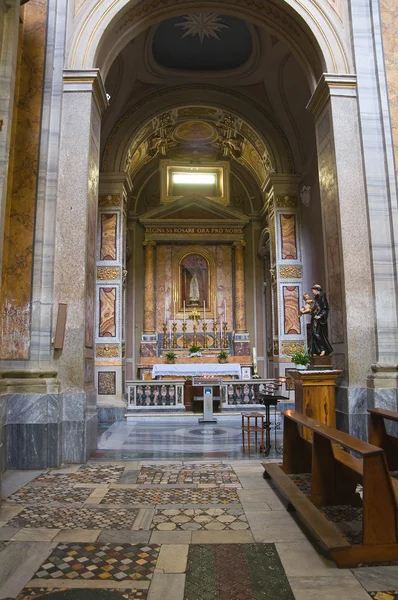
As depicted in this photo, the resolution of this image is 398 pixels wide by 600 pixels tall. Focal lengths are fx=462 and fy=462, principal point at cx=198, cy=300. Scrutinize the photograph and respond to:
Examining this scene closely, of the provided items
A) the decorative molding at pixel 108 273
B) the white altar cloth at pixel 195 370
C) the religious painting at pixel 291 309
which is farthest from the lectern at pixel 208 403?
the decorative molding at pixel 108 273

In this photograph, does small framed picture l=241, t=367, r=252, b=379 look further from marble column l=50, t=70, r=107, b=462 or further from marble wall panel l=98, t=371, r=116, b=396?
marble column l=50, t=70, r=107, b=462

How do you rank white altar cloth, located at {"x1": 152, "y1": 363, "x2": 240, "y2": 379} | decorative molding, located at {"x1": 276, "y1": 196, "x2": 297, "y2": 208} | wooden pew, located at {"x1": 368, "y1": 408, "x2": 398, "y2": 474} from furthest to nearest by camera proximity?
1. decorative molding, located at {"x1": 276, "y1": 196, "x2": 297, "y2": 208}
2. white altar cloth, located at {"x1": 152, "y1": 363, "x2": 240, "y2": 379}
3. wooden pew, located at {"x1": 368, "y1": 408, "x2": 398, "y2": 474}

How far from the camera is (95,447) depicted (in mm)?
6555

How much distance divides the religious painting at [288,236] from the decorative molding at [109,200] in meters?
4.43

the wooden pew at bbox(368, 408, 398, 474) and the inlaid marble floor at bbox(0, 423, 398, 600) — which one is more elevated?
the wooden pew at bbox(368, 408, 398, 474)

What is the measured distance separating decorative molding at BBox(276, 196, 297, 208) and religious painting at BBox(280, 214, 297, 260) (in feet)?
0.93

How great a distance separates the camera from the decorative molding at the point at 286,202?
499 inches

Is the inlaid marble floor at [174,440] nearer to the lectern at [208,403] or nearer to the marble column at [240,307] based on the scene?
the lectern at [208,403]

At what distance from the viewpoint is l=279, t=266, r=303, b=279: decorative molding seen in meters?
12.4

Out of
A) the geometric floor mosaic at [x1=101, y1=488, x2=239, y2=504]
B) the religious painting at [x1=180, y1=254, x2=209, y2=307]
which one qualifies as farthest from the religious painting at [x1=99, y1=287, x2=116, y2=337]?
the geometric floor mosaic at [x1=101, y1=488, x2=239, y2=504]

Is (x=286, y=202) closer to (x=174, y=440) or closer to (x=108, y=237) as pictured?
(x=108, y=237)

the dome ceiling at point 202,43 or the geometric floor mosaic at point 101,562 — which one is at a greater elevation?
the dome ceiling at point 202,43

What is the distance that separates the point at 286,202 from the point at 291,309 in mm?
2954

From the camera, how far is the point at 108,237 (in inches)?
465
